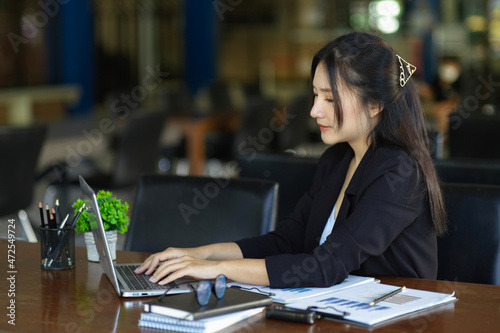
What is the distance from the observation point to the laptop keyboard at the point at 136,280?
1626mm

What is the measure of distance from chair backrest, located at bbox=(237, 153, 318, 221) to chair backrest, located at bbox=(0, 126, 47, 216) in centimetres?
141

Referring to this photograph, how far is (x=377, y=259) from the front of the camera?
1814 millimetres

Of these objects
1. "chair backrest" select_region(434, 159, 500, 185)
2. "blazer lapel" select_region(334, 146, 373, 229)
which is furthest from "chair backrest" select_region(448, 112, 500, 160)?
"blazer lapel" select_region(334, 146, 373, 229)

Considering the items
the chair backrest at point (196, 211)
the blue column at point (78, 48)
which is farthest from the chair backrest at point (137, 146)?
the blue column at point (78, 48)

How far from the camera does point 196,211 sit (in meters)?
2.27

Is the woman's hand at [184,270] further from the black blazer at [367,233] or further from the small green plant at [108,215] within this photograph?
the small green plant at [108,215]

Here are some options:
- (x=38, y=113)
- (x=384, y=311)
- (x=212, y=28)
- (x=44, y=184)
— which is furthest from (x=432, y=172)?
(x=212, y=28)

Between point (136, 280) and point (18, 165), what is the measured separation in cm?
222

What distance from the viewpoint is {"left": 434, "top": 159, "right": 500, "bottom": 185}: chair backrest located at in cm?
249

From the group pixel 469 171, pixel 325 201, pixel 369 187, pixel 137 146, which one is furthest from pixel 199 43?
pixel 369 187

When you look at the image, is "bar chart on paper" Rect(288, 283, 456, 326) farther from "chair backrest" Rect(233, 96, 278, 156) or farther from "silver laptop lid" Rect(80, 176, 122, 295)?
"chair backrest" Rect(233, 96, 278, 156)

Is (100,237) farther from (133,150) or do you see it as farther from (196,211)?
(133,150)

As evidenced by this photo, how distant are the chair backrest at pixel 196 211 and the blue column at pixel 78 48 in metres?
6.69

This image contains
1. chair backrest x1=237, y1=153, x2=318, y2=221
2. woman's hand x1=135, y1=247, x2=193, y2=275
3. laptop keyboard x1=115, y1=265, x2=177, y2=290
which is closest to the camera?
laptop keyboard x1=115, y1=265, x2=177, y2=290
